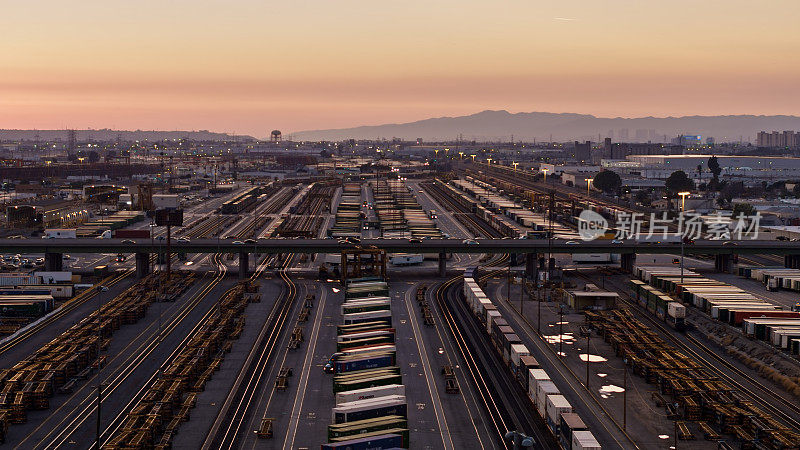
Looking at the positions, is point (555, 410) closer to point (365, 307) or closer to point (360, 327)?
point (360, 327)

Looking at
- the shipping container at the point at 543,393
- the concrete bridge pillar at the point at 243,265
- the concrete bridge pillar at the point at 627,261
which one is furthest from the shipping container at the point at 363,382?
the concrete bridge pillar at the point at 627,261

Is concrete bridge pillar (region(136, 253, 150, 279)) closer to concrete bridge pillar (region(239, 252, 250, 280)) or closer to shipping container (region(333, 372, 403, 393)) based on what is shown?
concrete bridge pillar (region(239, 252, 250, 280))

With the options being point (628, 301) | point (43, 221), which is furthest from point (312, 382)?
point (43, 221)

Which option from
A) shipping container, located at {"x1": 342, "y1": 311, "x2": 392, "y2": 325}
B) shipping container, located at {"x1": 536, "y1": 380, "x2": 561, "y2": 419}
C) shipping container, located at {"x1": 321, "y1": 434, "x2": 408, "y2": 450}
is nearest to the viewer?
shipping container, located at {"x1": 321, "y1": 434, "x2": 408, "y2": 450}

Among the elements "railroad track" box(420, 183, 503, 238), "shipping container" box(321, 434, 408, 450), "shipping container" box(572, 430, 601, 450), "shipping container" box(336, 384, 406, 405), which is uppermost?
"railroad track" box(420, 183, 503, 238)

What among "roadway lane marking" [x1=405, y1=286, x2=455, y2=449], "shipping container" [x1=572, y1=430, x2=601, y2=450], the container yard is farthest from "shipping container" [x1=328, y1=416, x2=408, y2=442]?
"shipping container" [x1=572, y1=430, x2=601, y2=450]

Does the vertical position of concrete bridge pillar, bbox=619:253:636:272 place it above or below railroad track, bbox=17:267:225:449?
above

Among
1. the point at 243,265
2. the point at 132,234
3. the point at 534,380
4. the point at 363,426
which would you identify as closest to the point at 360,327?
the point at 534,380
